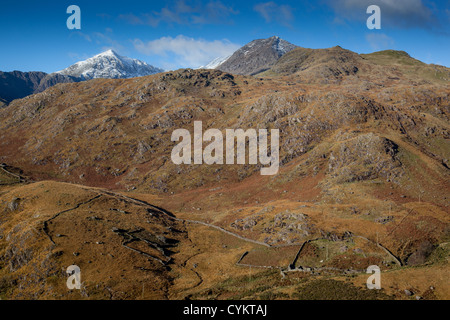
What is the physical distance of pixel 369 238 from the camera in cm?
6419

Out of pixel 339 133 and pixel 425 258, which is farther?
pixel 339 133

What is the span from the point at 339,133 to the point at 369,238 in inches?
2644

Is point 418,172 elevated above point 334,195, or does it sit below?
above

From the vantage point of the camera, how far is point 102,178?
146 meters
